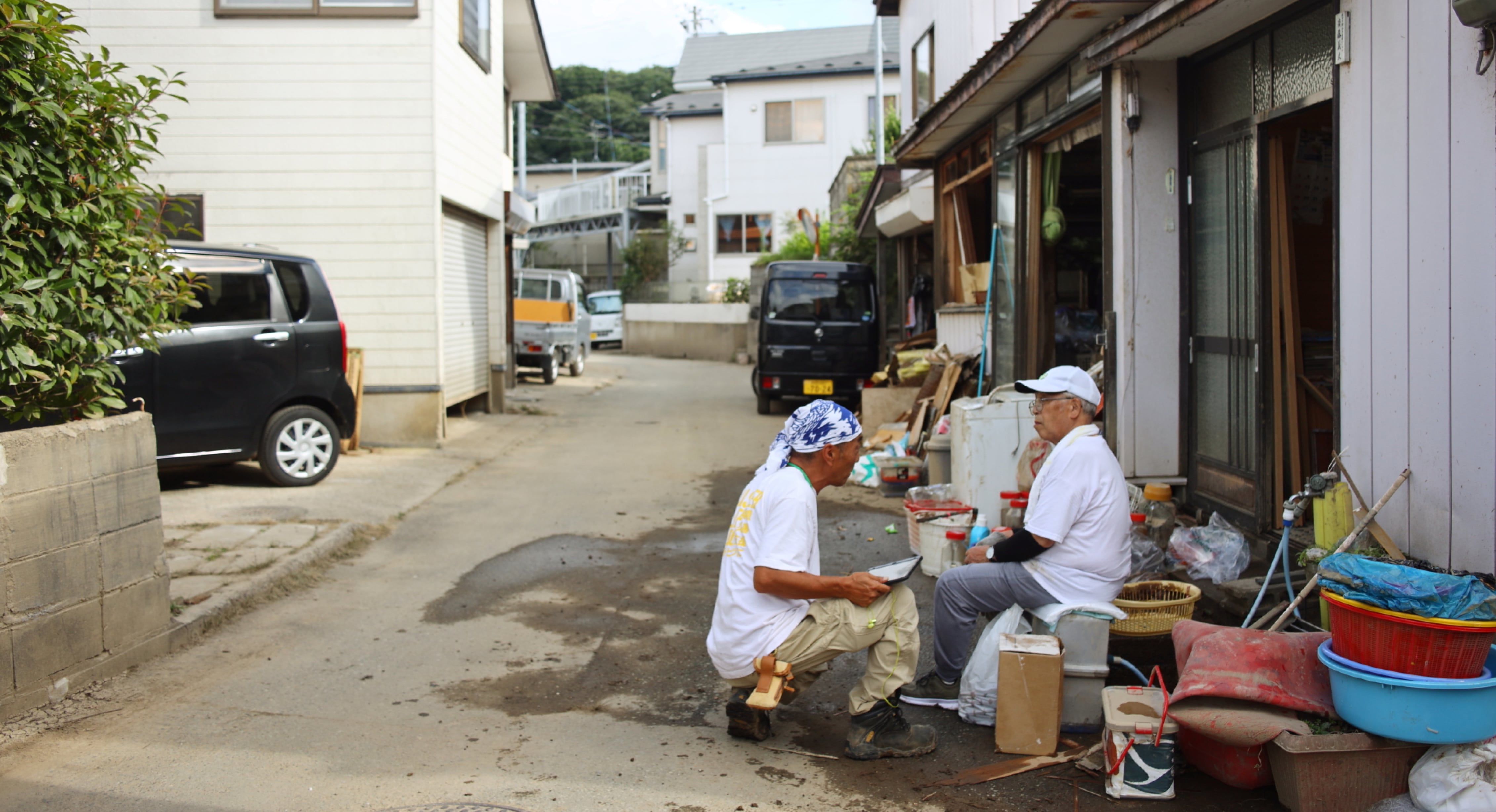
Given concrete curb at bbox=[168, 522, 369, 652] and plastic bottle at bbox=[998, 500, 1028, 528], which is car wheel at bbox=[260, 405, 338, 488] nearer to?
concrete curb at bbox=[168, 522, 369, 652]

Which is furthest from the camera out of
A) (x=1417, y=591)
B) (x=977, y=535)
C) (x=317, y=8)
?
(x=317, y=8)

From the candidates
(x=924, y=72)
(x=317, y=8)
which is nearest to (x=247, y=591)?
(x=317, y=8)

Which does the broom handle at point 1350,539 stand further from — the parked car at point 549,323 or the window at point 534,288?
the window at point 534,288

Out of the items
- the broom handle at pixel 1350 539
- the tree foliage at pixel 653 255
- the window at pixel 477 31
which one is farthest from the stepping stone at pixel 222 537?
the tree foliage at pixel 653 255

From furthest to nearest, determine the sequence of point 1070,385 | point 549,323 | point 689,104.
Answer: point 689,104 < point 549,323 < point 1070,385

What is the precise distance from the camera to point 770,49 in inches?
1468

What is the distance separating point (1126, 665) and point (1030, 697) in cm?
58

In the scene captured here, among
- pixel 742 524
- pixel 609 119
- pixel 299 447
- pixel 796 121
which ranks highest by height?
pixel 609 119

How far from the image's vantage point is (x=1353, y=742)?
345 centimetres

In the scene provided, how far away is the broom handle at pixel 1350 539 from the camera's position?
402 centimetres

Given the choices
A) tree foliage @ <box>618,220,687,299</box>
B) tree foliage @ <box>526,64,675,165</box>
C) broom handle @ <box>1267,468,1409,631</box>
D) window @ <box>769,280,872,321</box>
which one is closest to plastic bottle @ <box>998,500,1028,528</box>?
broom handle @ <box>1267,468,1409,631</box>

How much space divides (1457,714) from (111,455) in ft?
17.9

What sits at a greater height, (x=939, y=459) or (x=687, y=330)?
(x=687, y=330)

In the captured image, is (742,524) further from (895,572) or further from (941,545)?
(941,545)
